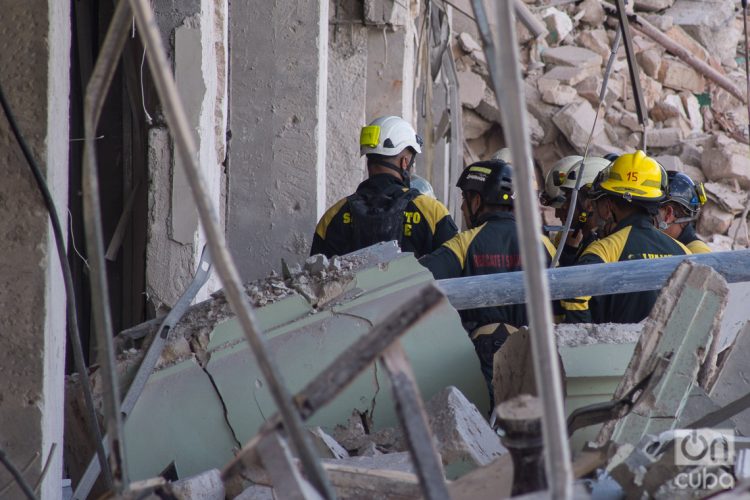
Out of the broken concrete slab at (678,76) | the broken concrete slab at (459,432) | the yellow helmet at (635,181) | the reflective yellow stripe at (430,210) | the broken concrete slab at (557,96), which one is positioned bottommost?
the broken concrete slab at (459,432)

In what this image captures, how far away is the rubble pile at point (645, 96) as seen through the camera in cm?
1557

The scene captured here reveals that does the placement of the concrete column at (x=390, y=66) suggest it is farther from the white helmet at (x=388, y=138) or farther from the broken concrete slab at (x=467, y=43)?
the broken concrete slab at (x=467, y=43)

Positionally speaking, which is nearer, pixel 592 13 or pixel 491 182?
pixel 491 182

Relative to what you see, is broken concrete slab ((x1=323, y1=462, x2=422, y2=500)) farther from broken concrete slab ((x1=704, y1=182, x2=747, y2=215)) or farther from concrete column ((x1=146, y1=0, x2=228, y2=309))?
broken concrete slab ((x1=704, y1=182, x2=747, y2=215))

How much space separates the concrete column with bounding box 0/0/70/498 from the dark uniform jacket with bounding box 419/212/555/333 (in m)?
2.27

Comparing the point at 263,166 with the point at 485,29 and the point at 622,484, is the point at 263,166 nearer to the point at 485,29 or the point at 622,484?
the point at 622,484

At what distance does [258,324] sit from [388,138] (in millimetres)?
3476

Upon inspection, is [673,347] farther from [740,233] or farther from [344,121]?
[740,233]

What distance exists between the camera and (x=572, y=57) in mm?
16781

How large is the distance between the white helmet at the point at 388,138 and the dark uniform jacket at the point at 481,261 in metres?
1.41

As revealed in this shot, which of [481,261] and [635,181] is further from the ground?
[635,181]

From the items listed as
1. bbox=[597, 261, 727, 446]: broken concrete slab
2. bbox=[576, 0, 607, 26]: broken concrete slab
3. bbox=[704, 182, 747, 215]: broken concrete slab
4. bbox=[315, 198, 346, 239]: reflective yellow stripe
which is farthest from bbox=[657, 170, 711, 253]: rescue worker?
bbox=[576, 0, 607, 26]: broken concrete slab

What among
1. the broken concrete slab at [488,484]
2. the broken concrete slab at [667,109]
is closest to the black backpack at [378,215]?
the broken concrete slab at [488,484]

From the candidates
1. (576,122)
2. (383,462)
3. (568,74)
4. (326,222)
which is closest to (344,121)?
(326,222)
